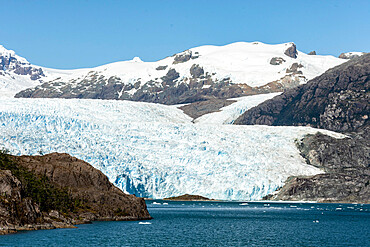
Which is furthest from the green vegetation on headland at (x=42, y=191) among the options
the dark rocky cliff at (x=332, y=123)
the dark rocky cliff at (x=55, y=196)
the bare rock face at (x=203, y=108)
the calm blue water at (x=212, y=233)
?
the bare rock face at (x=203, y=108)

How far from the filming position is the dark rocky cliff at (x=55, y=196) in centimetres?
3591

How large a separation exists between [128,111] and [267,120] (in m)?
43.5

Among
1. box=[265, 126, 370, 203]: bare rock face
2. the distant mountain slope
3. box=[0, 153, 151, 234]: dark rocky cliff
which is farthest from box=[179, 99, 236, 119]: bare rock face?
box=[0, 153, 151, 234]: dark rocky cliff

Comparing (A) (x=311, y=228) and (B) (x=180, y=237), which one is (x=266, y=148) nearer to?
(A) (x=311, y=228)

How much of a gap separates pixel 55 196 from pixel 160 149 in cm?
4236

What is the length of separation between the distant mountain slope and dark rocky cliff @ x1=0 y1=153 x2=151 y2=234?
272 feet

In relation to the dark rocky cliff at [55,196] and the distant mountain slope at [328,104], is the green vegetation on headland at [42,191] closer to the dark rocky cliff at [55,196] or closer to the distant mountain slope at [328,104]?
the dark rocky cliff at [55,196]

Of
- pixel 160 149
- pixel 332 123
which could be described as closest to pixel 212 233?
pixel 160 149

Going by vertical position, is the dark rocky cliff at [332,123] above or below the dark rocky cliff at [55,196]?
above

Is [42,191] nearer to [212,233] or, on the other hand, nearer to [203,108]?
[212,233]

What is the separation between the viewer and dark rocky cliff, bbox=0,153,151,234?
1414 inches

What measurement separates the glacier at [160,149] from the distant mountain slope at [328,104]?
103 ft

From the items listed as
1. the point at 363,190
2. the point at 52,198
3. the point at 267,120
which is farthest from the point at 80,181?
the point at 267,120

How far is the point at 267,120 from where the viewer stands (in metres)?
138
